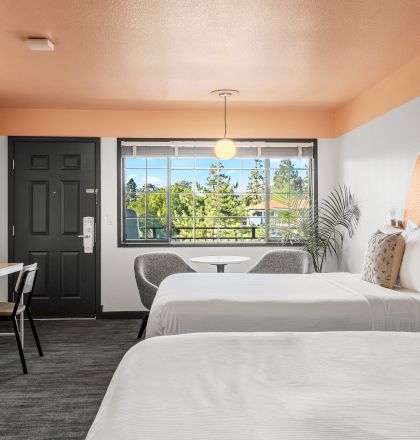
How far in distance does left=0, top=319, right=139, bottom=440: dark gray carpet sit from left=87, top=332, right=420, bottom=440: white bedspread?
139 centimetres

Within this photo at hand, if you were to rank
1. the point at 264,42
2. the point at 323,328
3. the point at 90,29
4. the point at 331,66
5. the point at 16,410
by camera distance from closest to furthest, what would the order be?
1. the point at 323,328
2. the point at 16,410
3. the point at 90,29
4. the point at 264,42
5. the point at 331,66

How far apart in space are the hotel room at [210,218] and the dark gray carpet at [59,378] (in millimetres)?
24

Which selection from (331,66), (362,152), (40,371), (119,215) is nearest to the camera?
(40,371)

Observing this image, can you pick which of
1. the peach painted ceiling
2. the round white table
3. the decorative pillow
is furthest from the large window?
the decorative pillow

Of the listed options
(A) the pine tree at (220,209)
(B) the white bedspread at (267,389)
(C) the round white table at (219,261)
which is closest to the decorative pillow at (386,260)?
(B) the white bedspread at (267,389)

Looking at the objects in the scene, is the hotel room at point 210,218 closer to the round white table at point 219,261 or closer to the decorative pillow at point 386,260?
the decorative pillow at point 386,260

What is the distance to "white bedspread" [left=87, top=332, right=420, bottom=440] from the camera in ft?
4.23

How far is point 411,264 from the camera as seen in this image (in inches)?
141

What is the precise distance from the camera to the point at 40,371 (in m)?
4.20

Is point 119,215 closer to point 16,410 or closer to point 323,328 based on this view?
point 16,410

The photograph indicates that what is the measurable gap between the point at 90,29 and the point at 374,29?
6.74ft

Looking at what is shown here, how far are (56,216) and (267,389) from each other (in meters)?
5.36

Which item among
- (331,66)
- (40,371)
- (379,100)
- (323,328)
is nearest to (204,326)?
(323,328)

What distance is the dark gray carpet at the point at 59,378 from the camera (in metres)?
3.11
